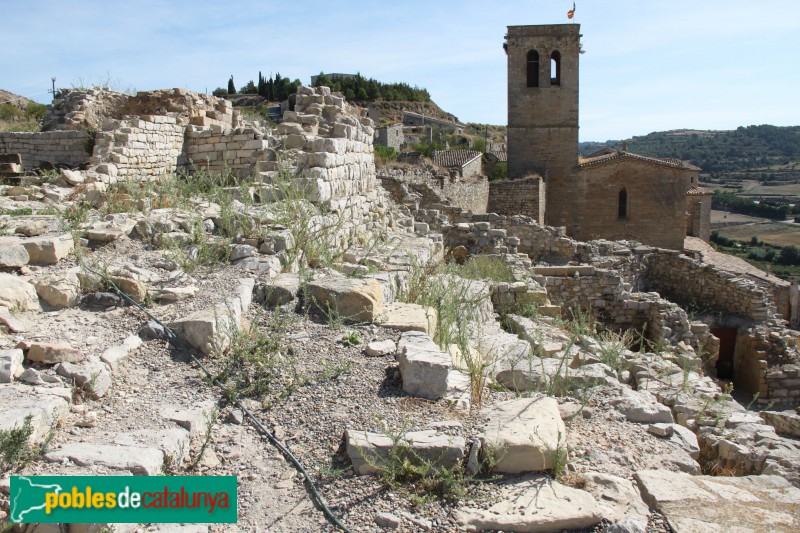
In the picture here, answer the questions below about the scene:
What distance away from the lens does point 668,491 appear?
11.4 feet

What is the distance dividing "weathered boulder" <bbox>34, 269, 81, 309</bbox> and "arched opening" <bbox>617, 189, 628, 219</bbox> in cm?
2413

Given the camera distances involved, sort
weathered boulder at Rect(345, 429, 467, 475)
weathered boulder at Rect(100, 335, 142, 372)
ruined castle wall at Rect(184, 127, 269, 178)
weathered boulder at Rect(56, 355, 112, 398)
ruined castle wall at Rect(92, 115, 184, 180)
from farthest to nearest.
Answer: ruined castle wall at Rect(92, 115, 184, 180) < ruined castle wall at Rect(184, 127, 269, 178) < weathered boulder at Rect(100, 335, 142, 372) < weathered boulder at Rect(56, 355, 112, 398) < weathered boulder at Rect(345, 429, 467, 475)

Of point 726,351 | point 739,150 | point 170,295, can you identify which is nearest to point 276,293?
point 170,295

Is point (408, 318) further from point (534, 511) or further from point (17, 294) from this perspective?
point (17, 294)

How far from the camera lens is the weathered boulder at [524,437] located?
11.2ft

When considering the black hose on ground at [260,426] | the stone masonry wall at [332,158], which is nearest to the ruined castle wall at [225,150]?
the stone masonry wall at [332,158]

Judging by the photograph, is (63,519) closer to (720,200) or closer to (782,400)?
(782,400)

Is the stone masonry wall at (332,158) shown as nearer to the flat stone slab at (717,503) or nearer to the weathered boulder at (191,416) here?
the weathered boulder at (191,416)

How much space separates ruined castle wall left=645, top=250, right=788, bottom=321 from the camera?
1175cm

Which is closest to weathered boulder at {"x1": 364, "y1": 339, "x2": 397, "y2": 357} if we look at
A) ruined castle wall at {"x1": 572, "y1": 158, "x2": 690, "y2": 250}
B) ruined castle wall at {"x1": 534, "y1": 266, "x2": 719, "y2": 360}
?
ruined castle wall at {"x1": 534, "y1": 266, "x2": 719, "y2": 360}

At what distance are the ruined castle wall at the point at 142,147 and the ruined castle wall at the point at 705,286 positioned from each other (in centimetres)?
973

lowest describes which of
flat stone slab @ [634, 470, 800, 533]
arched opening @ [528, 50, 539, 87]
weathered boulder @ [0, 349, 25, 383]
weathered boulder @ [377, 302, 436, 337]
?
flat stone slab @ [634, 470, 800, 533]

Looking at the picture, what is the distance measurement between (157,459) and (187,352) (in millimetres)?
1236

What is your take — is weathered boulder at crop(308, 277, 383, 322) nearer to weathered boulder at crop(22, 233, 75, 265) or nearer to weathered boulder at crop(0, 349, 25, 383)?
weathered boulder at crop(22, 233, 75, 265)
